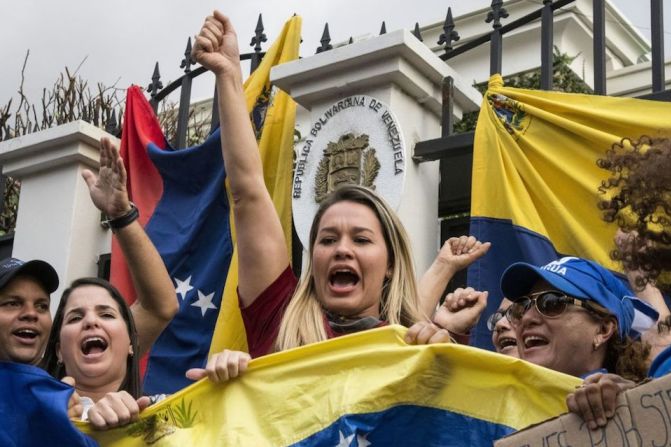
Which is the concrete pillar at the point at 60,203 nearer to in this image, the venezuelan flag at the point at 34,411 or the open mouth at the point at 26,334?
the open mouth at the point at 26,334

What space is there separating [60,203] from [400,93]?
243 cm

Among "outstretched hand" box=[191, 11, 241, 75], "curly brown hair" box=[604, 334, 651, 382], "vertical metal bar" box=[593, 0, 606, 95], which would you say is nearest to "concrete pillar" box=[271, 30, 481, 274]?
"vertical metal bar" box=[593, 0, 606, 95]

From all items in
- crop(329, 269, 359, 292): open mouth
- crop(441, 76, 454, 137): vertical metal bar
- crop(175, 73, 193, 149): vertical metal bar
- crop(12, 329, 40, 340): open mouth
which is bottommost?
crop(12, 329, 40, 340): open mouth

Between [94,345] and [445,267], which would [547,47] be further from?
[94,345]

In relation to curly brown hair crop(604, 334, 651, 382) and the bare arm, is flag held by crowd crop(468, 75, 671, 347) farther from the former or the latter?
curly brown hair crop(604, 334, 651, 382)

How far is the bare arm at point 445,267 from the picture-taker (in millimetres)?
4023

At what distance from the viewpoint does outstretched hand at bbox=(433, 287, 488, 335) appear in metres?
3.56

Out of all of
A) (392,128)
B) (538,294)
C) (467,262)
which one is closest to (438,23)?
(392,128)

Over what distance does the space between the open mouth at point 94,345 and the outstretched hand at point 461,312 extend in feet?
3.58

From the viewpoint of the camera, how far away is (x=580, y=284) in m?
3.17

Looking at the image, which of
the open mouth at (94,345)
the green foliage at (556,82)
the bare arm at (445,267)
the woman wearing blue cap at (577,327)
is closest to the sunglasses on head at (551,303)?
the woman wearing blue cap at (577,327)

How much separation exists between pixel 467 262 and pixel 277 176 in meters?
1.74

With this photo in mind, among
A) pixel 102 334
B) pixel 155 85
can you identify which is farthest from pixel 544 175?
pixel 155 85

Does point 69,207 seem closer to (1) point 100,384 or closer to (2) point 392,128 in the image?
(2) point 392,128
